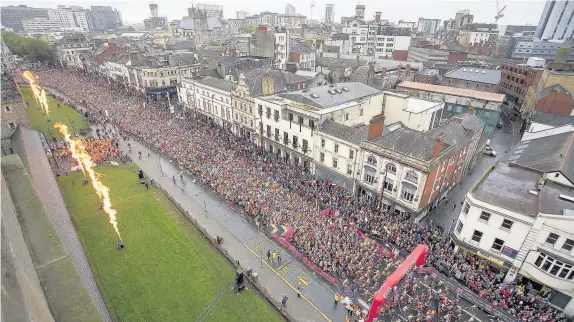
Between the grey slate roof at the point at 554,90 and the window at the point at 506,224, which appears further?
the grey slate roof at the point at 554,90

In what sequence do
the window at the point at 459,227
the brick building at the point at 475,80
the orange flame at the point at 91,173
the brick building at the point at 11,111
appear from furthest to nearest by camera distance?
1. the brick building at the point at 475,80
2. the brick building at the point at 11,111
3. the orange flame at the point at 91,173
4. the window at the point at 459,227

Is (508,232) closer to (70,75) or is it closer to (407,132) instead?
(407,132)

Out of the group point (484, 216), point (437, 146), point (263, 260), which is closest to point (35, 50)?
point (263, 260)

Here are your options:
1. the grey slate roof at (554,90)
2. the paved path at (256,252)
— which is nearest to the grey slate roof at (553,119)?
the grey slate roof at (554,90)

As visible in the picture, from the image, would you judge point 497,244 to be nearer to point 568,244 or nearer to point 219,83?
point 568,244

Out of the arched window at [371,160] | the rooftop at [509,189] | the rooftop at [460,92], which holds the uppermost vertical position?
the rooftop at [460,92]

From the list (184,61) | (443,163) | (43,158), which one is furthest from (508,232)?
(184,61)

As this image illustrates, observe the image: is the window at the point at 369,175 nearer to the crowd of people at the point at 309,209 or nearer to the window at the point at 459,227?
the crowd of people at the point at 309,209
